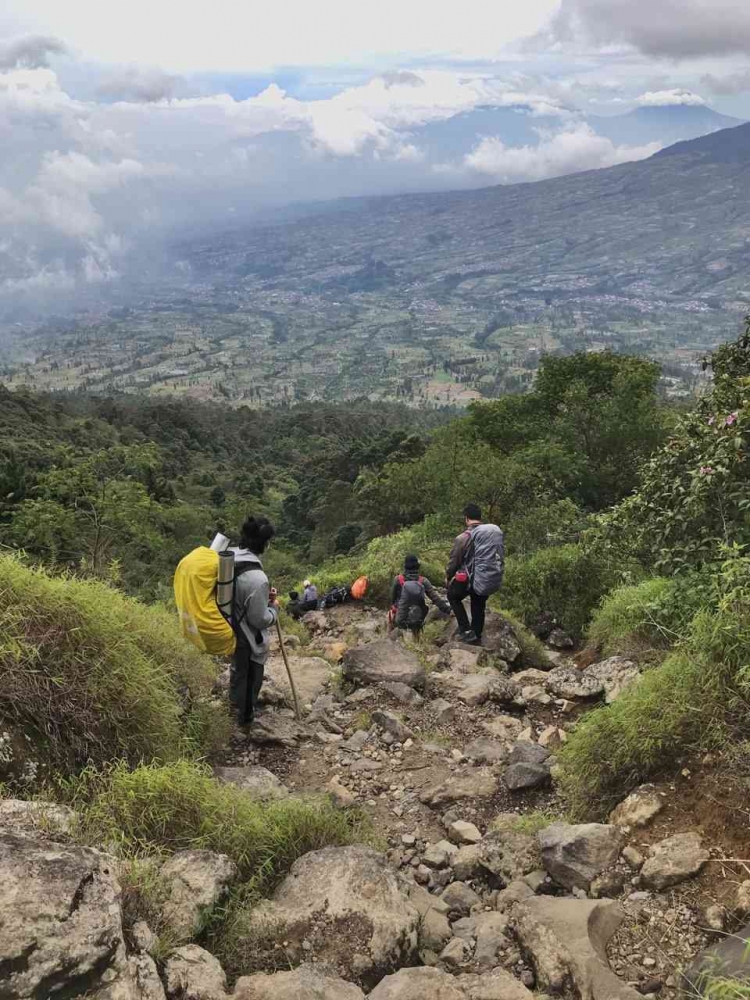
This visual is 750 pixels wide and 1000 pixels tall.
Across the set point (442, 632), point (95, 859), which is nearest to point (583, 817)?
point (95, 859)

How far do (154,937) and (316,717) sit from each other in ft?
10.9

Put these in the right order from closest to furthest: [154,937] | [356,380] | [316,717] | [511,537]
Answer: [154,937] < [316,717] < [511,537] < [356,380]

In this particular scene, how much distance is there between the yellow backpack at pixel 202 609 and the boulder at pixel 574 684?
3.00 m

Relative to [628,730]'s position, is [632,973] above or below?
below

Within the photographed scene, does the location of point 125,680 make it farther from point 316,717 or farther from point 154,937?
point 316,717

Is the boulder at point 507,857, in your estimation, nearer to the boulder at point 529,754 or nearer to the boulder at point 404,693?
the boulder at point 529,754

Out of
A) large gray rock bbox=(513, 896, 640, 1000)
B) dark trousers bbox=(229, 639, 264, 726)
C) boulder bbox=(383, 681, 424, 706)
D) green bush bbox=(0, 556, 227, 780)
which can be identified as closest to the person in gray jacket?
dark trousers bbox=(229, 639, 264, 726)

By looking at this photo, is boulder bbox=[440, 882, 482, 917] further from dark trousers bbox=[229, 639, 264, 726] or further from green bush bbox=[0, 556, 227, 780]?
dark trousers bbox=[229, 639, 264, 726]

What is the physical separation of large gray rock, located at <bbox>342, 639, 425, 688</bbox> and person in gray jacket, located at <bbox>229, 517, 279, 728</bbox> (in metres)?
1.45

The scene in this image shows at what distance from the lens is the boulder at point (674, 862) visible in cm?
298

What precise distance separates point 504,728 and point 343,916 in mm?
2899

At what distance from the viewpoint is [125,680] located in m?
3.75

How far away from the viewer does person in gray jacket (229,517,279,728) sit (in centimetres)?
505

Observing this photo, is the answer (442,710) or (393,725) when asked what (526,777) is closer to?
(393,725)
